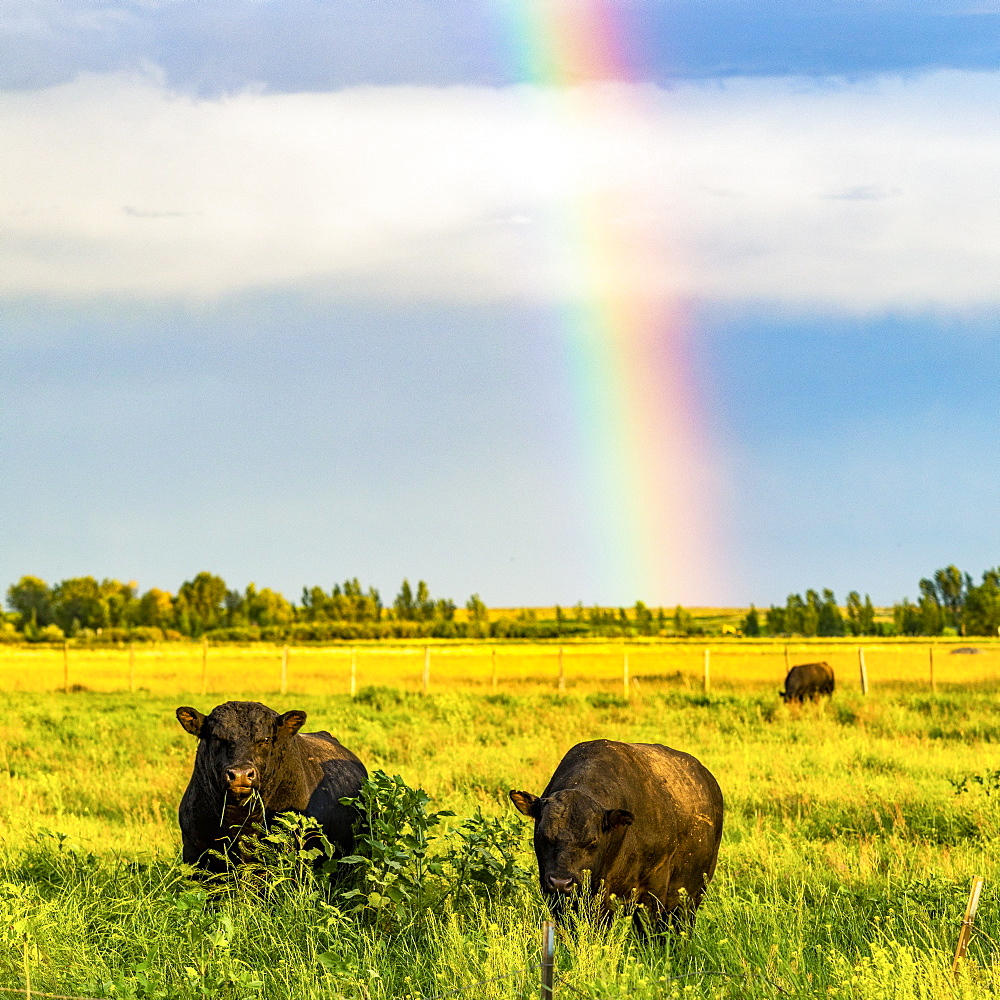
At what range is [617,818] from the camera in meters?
8.40

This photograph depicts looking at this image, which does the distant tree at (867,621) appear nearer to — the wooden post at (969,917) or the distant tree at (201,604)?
the distant tree at (201,604)

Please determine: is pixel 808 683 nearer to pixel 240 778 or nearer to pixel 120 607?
pixel 240 778

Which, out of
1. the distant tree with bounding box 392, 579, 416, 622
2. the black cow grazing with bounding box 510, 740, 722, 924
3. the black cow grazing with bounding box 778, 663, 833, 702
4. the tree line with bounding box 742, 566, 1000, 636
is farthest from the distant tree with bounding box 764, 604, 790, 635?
the black cow grazing with bounding box 510, 740, 722, 924

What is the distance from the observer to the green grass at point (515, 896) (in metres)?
7.73

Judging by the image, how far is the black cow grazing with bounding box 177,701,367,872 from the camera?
9.30 metres

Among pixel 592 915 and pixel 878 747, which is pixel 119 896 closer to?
pixel 592 915

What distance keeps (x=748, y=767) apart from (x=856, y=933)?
10.4m

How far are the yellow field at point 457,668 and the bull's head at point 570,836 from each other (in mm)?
33269

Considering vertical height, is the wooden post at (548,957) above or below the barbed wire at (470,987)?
above

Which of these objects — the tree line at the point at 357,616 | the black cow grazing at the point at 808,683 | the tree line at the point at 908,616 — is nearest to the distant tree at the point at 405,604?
the tree line at the point at 357,616

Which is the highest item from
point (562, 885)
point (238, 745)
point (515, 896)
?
point (238, 745)

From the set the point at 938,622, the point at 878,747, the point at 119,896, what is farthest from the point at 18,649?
the point at 938,622

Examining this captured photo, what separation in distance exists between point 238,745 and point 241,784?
14.0 inches

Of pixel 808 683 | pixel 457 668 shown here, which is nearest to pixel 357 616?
pixel 457 668
